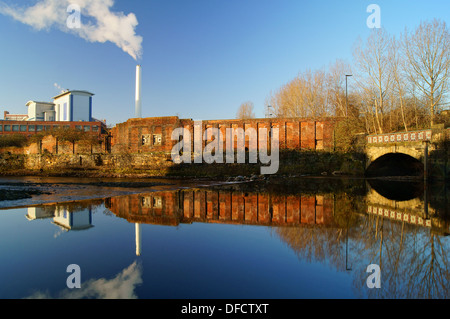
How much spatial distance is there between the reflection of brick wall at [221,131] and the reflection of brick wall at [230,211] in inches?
690

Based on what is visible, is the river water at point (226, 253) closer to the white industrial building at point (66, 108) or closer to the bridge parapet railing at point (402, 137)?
the bridge parapet railing at point (402, 137)

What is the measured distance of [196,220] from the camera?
7477mm

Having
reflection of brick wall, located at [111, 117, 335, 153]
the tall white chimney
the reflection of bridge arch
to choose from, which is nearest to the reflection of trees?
the reflection of bridge arch

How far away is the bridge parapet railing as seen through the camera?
16.9 m

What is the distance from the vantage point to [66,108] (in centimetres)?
5869

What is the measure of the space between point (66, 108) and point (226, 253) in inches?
2595

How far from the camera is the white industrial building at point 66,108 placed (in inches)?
2274

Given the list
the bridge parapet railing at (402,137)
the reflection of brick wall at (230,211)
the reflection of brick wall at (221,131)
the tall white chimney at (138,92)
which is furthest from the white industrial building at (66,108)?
the bridge parapet railing at (402,137)

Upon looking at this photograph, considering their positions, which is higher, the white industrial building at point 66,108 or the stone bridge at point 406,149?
the white industrial building at point 66,108

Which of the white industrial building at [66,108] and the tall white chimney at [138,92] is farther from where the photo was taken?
the white industrial building at [66,108]

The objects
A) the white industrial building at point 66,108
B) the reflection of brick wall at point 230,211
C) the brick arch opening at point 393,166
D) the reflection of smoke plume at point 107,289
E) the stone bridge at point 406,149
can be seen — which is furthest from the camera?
the white industrial building at point 66,108
